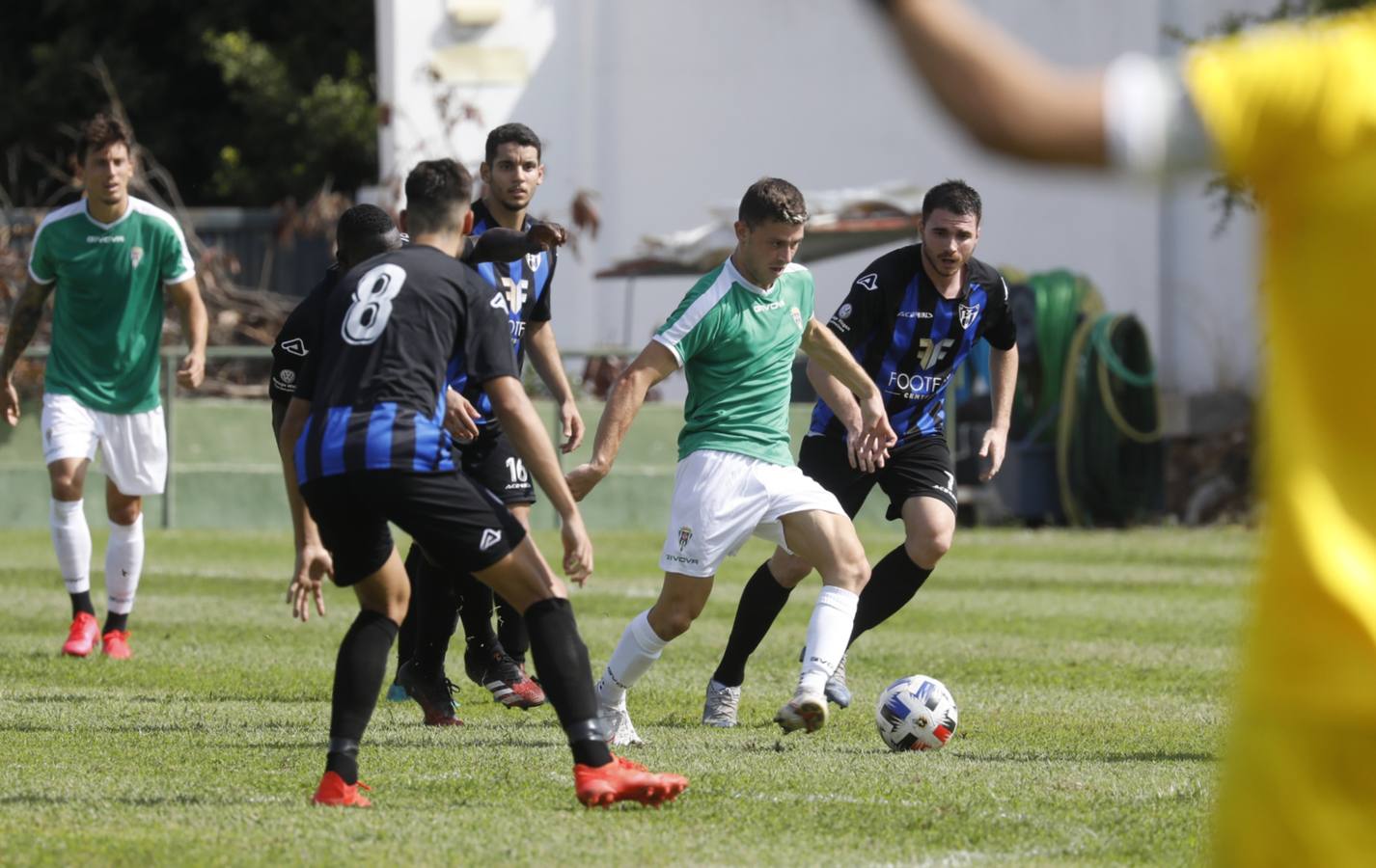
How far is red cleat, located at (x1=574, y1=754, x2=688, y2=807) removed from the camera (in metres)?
5.30

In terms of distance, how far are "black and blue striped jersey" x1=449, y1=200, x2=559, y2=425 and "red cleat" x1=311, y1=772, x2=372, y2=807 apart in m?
2.35

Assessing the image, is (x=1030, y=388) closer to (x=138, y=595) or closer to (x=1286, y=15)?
(x=1286, y=15)

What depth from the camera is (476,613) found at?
7977 millimetres

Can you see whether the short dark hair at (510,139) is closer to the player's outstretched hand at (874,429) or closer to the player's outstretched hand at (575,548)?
the player's outstretched hand at (874,429)

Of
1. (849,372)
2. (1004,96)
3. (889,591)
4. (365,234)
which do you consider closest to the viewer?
(1004,96)

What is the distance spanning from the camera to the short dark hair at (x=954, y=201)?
7867mm

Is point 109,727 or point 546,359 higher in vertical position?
point 546,359

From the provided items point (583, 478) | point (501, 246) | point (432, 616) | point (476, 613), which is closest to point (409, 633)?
point (432, 616)

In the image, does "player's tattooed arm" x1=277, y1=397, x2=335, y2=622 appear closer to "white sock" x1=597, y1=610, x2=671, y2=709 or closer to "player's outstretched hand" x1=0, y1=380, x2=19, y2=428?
"white sock" x1=597, y1=610, x2=671, y2=709


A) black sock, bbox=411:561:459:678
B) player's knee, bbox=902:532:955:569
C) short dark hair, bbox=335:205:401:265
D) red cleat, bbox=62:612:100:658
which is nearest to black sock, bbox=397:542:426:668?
black sock, bbox=411:561:459:678

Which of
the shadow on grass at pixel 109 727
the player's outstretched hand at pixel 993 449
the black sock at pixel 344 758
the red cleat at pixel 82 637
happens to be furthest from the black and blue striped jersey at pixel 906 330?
the red cleat at pixel 82 637

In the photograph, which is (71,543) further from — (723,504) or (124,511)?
(723,504)

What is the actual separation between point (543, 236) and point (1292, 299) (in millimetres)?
4837

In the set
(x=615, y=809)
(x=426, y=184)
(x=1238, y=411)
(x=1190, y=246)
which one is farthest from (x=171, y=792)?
(x=1190, y=246)
